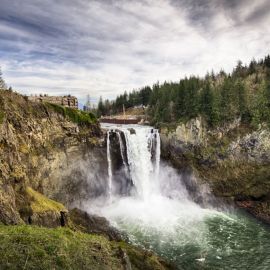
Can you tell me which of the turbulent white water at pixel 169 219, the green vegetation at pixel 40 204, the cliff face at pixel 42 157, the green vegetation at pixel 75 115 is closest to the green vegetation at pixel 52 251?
the cliff face at pixel 42 157

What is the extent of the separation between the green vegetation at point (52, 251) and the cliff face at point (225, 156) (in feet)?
109

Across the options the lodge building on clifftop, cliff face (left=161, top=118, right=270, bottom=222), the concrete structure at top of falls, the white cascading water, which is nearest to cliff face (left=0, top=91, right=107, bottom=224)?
the lodge building on clifftop

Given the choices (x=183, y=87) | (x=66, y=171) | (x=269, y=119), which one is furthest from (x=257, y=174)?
(x=66, y=171)

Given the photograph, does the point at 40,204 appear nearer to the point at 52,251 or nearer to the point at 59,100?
the point at 52,251

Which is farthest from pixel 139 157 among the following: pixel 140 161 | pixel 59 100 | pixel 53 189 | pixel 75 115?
pixel 53 189

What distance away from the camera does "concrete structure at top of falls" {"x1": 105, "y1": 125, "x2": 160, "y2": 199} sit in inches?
2037

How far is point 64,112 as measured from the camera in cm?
4419

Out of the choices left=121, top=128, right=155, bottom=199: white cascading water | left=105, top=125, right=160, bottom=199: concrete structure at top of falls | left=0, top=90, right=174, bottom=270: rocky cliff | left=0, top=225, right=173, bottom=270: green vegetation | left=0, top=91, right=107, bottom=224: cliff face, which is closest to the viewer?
left=0, top=225, right=173, bottom=270: green vegetation

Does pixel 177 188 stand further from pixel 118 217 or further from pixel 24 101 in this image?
pixel 24 101

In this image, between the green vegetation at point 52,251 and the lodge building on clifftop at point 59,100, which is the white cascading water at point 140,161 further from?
the green vegetation at point 52,251

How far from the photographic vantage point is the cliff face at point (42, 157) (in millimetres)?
29328

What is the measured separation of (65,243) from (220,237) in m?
23.7

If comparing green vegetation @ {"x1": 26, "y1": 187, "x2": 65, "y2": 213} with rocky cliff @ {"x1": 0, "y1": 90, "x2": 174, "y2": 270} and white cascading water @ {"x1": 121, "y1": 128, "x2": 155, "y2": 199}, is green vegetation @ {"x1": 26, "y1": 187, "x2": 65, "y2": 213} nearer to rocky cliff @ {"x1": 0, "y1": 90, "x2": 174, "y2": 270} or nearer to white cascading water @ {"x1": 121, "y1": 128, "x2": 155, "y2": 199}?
rocky cliff @ {"x1": 0, "y1": 90, "x2": 174, "y2": 270}

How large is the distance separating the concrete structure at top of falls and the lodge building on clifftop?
7.22 m
